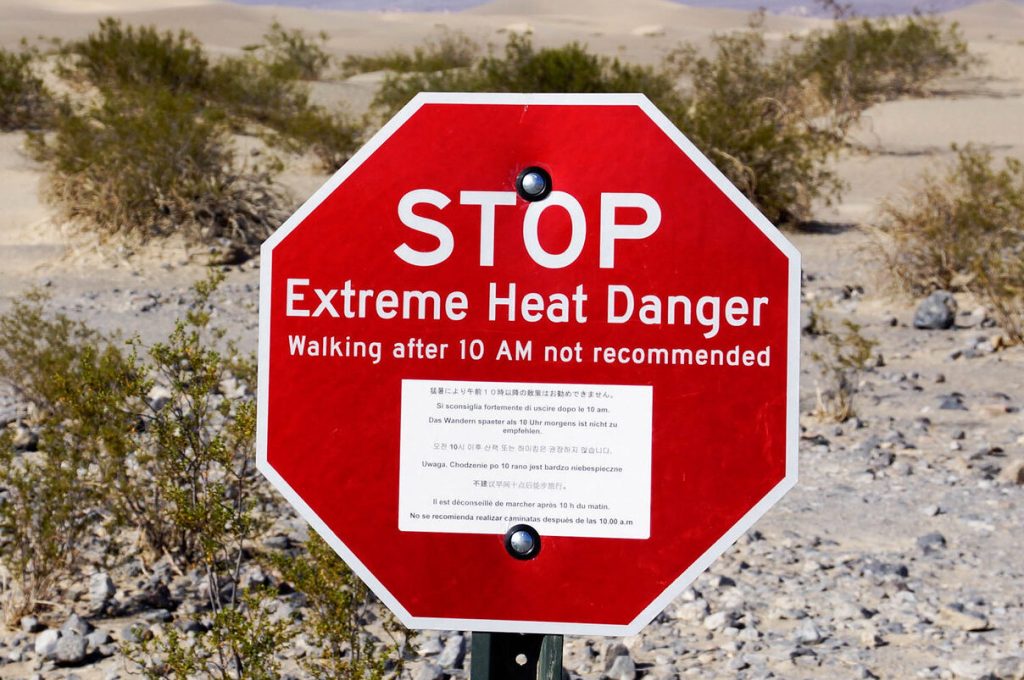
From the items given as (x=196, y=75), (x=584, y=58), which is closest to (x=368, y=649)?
(x=584, y=58)

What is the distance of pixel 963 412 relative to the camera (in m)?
6.98

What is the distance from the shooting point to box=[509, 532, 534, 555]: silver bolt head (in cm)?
162

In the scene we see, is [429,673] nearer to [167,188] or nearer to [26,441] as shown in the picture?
[26,441]

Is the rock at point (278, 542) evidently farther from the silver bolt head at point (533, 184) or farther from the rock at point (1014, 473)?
the silver bolt head at point (533, 184)

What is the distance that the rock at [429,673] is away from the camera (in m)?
3.74

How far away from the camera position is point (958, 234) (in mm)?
9898

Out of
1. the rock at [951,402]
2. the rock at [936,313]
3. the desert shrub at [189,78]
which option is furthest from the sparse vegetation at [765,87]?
the rock at [951,402]

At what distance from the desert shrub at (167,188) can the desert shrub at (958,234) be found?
540cm

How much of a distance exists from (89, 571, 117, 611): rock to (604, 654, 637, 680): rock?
5.64 feet

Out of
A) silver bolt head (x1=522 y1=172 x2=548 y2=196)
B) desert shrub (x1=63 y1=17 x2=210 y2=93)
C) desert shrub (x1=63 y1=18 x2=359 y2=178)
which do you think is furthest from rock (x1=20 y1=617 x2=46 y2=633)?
desert shrub (x1=63 y1=17 x2=210 y2=93)

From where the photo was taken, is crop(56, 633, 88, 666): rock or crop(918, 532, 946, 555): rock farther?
crop(918, 532, 946, 555): rock

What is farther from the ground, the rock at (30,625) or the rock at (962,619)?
the rock at (962,619)

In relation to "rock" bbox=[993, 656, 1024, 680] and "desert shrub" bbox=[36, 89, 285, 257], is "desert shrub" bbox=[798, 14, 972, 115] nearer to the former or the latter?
"desert shrub" bbox=[36, 89, 285, 257]

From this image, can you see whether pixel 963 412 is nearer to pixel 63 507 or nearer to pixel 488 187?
pixel 63 507
